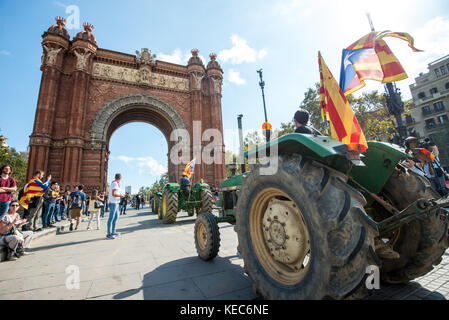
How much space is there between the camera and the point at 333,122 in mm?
2135

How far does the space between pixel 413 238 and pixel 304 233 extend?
4.01 ft

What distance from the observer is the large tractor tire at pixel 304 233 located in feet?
4.04

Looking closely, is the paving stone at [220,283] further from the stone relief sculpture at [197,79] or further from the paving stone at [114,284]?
the stone relief sculpture at [197,79]

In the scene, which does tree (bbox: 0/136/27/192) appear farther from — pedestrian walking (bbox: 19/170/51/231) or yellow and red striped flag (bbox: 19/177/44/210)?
yellow and red striped flag (bbox: 19/177/44/210)

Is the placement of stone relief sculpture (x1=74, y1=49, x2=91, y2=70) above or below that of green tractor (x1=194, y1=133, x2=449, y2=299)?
above

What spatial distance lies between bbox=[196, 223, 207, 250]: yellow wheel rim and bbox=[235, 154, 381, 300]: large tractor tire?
1.35 metres

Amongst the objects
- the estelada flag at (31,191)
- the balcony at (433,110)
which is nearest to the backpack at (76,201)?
the estelada flag at (31,191)

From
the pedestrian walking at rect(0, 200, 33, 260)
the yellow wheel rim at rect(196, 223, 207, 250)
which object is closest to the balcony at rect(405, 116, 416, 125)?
the yellow wheel rim at rect(196, 223, 207, 250)

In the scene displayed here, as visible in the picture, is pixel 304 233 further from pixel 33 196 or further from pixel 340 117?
pixel 33 196

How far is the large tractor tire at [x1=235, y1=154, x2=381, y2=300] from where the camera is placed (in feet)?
4.04

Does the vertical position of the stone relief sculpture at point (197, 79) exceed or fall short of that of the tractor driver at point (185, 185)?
it exceeds it

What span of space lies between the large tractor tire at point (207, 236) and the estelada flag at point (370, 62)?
10.2ft

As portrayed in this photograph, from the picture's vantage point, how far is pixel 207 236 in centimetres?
308
